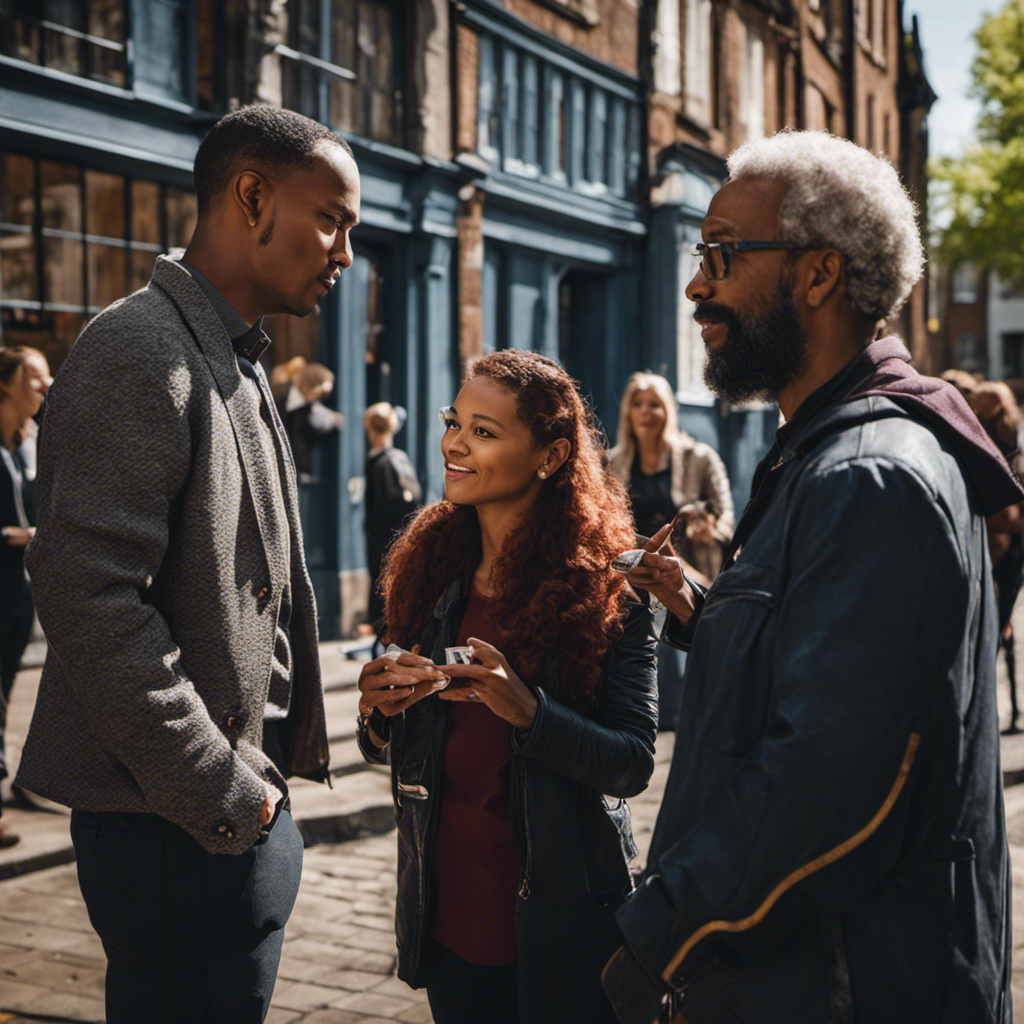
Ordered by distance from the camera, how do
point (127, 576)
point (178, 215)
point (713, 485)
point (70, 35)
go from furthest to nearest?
1. point (178, 215)
2. point (70, 35)
3. point (713, 485)
4. point (127, 576)

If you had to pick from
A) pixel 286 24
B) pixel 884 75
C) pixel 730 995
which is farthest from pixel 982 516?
pixel 884 75

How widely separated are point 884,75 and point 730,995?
25304mm

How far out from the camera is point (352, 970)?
159 inches

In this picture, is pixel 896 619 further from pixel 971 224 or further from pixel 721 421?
pixel 971 224

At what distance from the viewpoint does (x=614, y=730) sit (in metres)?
2.38

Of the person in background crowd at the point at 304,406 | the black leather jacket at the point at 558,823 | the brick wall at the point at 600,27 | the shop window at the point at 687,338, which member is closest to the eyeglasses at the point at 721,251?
the black leather jacket at the point at 558,823

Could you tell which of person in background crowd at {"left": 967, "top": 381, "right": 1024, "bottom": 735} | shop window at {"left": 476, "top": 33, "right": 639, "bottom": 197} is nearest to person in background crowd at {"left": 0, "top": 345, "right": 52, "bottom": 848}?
person in background crowd at {"left": 967, "top": 381, "right": 1024, "bottom": 735}

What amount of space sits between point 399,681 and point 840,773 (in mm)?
953

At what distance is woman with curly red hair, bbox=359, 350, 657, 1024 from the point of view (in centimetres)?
224

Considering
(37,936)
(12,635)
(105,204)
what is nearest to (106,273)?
(105,204)

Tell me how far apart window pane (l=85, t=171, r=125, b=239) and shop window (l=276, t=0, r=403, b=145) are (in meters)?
1.85

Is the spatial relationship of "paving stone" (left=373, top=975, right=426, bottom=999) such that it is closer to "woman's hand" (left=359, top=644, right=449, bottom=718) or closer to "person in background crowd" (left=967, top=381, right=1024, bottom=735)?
"woman's hand" (left=359, top=644, right=449, bottom=718)

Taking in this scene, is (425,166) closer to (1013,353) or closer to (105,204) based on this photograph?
(105,204)

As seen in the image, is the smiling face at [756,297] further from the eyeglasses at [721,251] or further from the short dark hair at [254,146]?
the short dark hair at [254,146]
